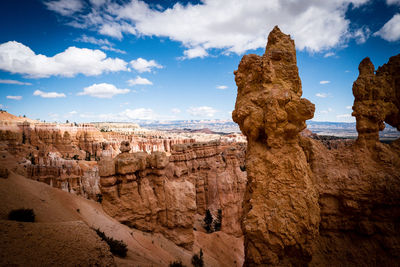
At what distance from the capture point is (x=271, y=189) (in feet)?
21.1

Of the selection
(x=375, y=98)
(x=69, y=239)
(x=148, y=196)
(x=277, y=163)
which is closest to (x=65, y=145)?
(x=148, y=196)

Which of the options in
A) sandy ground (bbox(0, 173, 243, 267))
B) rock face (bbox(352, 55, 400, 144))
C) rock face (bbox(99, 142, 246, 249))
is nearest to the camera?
sandy ground (bbox(0, 173, 243, 267))

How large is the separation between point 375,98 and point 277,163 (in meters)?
3.68

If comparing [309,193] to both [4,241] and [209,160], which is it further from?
[209,160]

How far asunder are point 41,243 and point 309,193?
6938 mm

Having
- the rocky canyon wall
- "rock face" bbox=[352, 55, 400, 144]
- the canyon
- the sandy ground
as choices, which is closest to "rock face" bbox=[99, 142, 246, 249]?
the sandy ground

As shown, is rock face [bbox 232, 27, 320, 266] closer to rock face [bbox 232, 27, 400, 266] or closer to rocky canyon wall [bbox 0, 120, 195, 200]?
rock face [bbox 232, 27, 400, 266]

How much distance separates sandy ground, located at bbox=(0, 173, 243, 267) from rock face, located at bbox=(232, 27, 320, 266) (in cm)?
433

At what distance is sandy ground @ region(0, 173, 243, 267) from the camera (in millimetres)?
4832

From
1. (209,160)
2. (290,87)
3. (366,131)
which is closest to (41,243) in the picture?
(290,87)

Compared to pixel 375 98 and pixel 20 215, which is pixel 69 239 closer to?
pixel 20 215

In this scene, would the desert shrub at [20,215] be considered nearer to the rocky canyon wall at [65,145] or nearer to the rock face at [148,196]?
the rock face at [148,196]

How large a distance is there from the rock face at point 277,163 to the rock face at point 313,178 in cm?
3

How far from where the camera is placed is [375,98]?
22.0 ft
